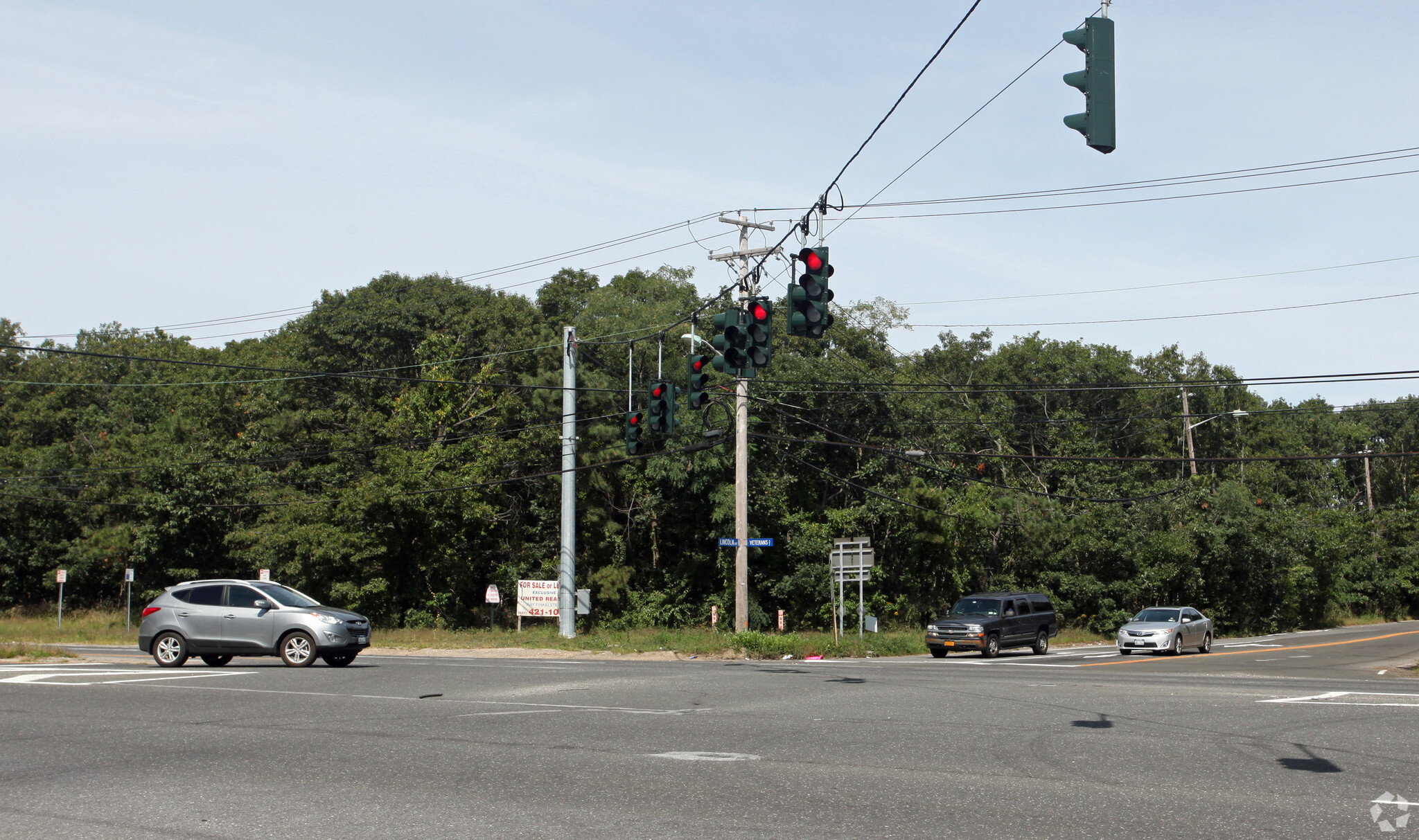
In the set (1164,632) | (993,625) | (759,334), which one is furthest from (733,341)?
(1164,632)

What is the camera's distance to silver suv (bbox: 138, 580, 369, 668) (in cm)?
1898

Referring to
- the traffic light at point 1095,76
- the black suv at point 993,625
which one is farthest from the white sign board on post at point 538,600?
the traffic light at point 1095,76

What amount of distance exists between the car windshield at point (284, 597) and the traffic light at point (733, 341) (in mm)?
8851

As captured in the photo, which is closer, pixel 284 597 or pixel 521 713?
pixel 521 713

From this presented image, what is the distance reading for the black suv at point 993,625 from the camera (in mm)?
30000

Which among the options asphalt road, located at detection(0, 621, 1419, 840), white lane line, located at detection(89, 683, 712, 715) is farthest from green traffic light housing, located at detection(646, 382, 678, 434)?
white lane line, located at detection(89, 683, 712, 715)

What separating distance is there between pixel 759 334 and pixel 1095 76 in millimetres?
7154

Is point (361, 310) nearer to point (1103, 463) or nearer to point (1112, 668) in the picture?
point (1103, 463)

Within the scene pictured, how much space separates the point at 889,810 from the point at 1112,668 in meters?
17.6

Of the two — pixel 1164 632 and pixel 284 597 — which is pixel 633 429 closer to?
pixel 284 597

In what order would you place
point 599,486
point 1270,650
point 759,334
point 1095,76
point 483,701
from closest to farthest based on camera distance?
1. point 1095,76
2. point 483,701
3. point 759,334
4. point 1270,650
5. point 599,486

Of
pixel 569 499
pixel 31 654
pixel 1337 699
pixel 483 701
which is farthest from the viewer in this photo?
pixel 569 499

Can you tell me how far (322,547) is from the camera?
4656cm

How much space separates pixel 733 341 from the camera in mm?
15734
